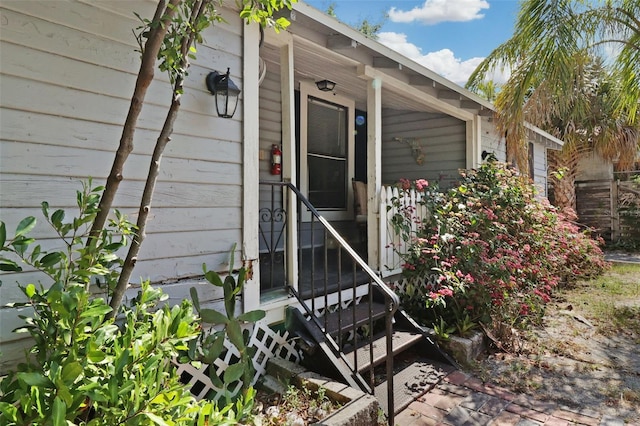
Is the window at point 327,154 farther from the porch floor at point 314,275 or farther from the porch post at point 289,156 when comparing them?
the porch post at point 289,156

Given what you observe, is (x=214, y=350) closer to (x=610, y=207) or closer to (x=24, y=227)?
(x=24, y=227)

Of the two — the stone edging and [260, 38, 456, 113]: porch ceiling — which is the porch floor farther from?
[260, 38, 456, 113]: porch ceiling

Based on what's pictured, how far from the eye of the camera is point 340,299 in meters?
2.75

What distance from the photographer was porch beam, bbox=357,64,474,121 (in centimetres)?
404

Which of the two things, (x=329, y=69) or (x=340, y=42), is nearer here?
(x=340, y=42)

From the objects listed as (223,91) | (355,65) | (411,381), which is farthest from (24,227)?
(355,65)

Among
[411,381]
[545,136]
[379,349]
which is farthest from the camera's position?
[545,136]

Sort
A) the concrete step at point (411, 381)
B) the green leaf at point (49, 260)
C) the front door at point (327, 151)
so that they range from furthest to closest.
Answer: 1. the front door at point (327, 151)
2. the concrete step at point (411, 381)
3. the green leaf at point (49, 260)

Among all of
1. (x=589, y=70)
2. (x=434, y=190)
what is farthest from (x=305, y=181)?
(x=589, y=70)

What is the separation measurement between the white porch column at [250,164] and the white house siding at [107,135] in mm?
45

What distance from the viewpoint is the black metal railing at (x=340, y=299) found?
264cm

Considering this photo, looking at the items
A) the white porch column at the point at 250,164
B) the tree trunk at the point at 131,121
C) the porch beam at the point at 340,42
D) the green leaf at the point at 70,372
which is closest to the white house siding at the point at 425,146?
the porch beam at the point at 340,42

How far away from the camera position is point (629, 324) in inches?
172

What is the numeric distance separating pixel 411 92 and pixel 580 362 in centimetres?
338
